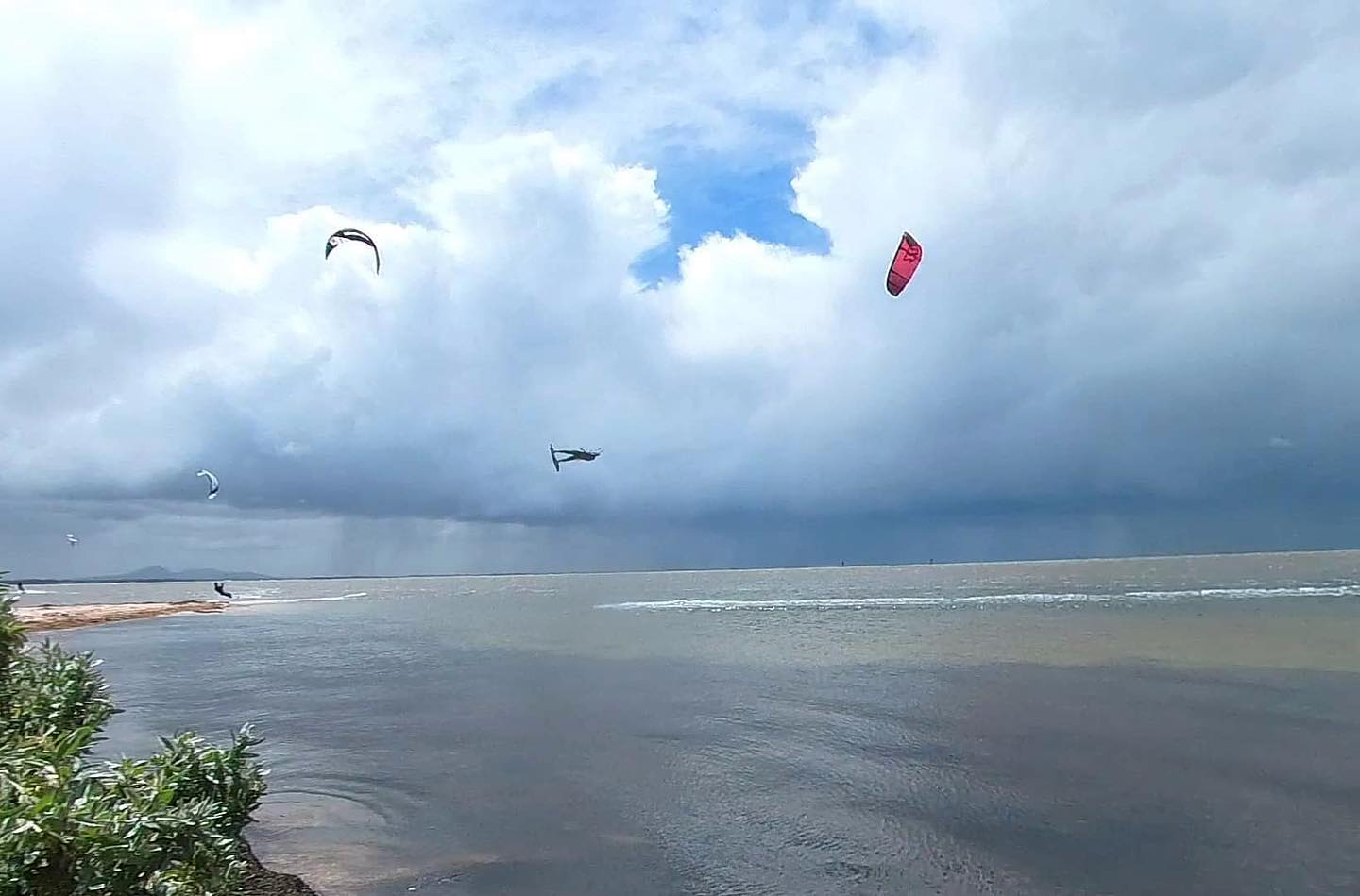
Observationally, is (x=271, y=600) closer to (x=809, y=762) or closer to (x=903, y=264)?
(x=809, y=762)

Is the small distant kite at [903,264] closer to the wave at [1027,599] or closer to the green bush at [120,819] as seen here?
the green bush at [120,819]

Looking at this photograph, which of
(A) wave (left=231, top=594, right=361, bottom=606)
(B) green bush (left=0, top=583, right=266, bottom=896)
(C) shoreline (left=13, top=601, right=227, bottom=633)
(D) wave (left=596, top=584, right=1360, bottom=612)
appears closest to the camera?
(B) green bush (left=0, top=583, right=266, bottom=896)

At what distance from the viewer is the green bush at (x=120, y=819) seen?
5492 millimetres

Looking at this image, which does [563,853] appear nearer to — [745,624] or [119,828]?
[119,828]

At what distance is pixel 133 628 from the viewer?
65562mm

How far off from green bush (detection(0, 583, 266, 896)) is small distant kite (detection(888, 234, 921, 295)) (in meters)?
11.5

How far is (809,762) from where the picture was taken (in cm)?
1872

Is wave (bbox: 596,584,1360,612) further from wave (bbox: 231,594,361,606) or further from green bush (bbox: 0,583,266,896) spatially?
green bush (bbox: 0,583,266,896)

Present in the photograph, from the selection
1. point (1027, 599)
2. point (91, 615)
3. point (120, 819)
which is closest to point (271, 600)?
point (91, 615)

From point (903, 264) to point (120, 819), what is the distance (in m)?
13.6

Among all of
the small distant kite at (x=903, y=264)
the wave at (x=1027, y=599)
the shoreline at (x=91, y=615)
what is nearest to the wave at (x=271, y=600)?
the shoreline at (x=91, y=615)

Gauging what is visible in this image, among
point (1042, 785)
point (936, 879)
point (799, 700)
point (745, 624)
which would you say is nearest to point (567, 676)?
point (799, 700)

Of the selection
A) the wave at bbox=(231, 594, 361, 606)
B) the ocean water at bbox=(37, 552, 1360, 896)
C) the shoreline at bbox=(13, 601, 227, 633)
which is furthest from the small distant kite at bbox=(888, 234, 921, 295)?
the wave at bbox=(231, 594, 361, 606)

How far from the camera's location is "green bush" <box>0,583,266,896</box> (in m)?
5.49
